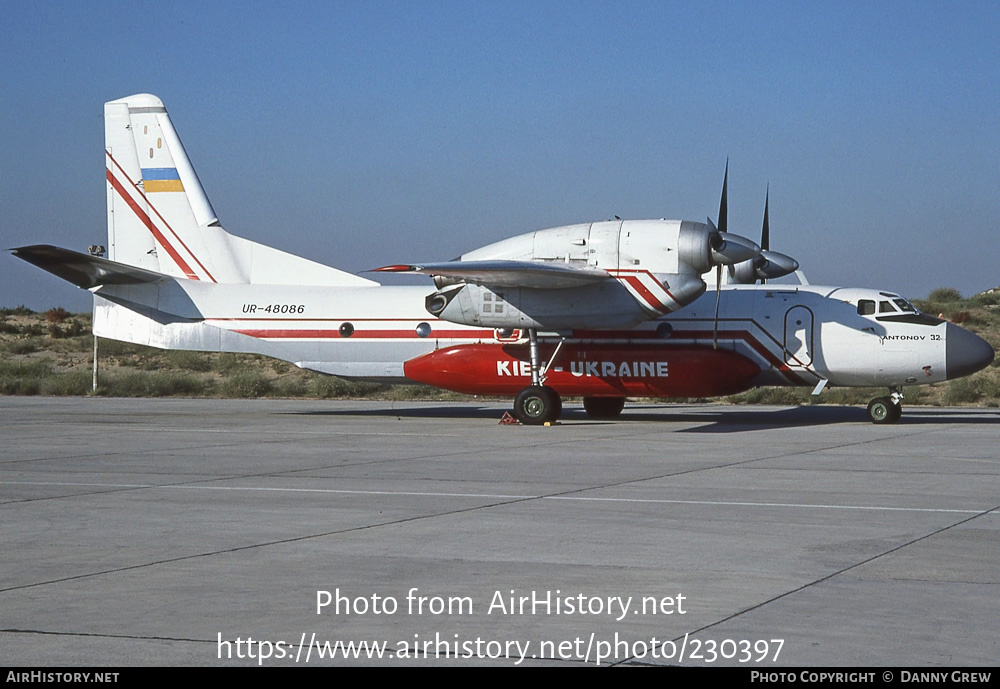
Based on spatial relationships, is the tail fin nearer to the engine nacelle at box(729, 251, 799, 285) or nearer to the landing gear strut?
the landing gear strut

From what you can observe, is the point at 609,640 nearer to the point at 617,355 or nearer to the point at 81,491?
the point at 81,491

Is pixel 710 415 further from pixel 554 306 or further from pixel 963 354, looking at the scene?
pixel 963 354

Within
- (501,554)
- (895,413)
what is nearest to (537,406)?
(895,413)

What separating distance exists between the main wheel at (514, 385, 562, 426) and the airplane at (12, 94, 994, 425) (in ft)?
0.13

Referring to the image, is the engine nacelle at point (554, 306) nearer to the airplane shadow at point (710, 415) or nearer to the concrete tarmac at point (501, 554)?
the airplane shadow at point (710, 415)

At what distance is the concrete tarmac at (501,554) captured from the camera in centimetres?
577

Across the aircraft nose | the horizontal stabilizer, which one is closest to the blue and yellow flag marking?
the horizontal stabilizer

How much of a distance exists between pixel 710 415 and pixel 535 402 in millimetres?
5956

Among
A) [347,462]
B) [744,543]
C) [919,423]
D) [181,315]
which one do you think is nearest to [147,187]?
[181,315]

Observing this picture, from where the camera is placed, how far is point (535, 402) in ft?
75.6

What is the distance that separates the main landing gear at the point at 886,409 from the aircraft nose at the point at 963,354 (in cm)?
131

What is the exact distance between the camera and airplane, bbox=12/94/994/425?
72.5 ft

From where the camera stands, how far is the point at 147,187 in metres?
26.9

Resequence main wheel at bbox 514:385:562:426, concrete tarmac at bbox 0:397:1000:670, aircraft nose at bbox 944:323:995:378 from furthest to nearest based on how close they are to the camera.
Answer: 1. main wheel at bbox 514:385:562:426
2. aircraft nose at bbox 944:323:995:378
3. concrete tarmac at bbox 0:397:1000:670
